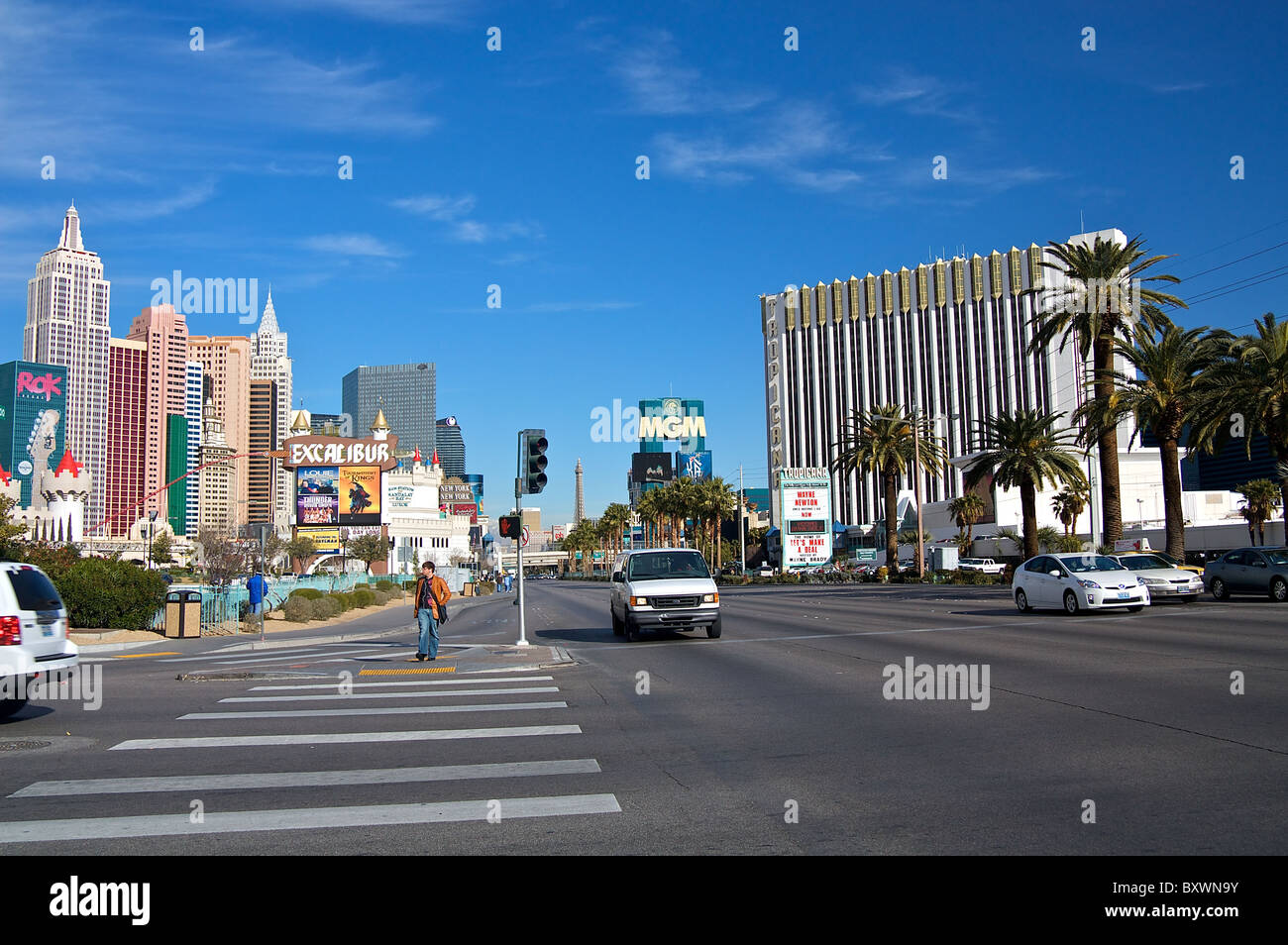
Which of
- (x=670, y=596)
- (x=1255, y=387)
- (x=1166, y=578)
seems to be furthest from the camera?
(x=1255, y=387)

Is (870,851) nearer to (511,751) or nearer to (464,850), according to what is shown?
(464,850)

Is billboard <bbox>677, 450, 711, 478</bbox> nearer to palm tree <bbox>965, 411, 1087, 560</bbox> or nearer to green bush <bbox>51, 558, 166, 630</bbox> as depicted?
palm tree <bbox>965, 411, 1087, 560</bbox>

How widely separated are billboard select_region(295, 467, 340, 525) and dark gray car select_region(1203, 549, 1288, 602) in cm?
8703

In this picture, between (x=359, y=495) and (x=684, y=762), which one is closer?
(x=684, y=762)

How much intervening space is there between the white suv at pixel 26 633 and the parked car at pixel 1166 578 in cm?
2327

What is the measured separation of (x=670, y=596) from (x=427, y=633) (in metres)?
4.98

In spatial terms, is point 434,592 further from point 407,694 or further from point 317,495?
point 317,495

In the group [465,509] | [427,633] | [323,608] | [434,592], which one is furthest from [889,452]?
[465,509]

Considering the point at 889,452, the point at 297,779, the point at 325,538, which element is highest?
the point at 889,452

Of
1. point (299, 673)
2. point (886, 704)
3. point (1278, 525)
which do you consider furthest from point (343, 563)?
point (886, 704)

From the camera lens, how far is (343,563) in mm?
116250

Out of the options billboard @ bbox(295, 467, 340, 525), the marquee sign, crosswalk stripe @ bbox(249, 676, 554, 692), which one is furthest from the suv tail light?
the marquee sign

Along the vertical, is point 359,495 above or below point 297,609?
above

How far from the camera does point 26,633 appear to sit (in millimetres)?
10906
